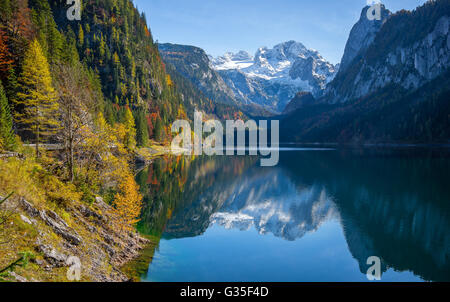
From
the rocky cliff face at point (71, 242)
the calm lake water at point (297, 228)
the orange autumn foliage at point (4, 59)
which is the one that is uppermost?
the orange autumn foliage at point (4, 59)

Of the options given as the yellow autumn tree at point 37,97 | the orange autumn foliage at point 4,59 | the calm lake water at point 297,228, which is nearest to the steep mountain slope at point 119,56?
the orange autumn foliage at point 4,59

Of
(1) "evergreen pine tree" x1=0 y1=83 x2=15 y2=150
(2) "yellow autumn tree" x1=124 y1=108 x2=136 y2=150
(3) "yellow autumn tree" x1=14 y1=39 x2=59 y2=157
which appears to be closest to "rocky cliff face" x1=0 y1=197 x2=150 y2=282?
(3) "yellow autumn tree" x1=14 y1=39 x2=59 y2=157

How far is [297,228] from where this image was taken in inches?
1438

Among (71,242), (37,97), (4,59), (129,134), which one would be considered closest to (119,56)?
(129,134)

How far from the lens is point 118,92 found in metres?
125

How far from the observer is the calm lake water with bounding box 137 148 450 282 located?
24422mm

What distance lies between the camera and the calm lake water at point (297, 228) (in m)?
24.4

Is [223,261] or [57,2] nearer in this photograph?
[223,261]

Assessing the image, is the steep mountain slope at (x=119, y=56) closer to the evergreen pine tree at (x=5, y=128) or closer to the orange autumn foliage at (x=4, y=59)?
the orange autumn foliage at (x=4, y=59)

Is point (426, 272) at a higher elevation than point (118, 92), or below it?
below

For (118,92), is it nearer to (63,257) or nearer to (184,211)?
(184,211)

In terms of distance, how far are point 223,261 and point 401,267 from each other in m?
16.7

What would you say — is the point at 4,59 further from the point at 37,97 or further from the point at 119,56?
the point at 119,56
